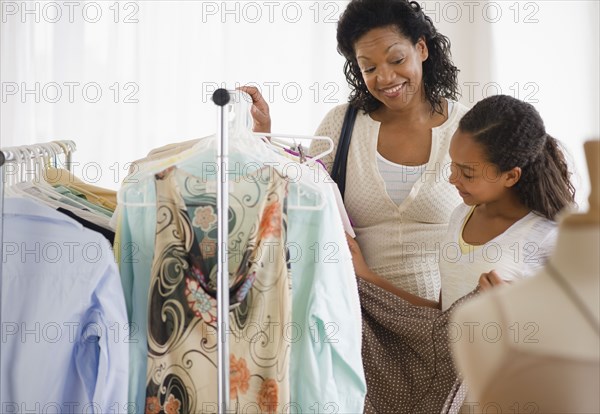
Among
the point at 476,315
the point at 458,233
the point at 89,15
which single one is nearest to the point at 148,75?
the point at 89,15

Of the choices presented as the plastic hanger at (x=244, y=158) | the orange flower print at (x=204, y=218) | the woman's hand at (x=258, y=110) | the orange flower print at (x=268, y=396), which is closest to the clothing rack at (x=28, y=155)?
the plastic hanger at (x=244, y=158)

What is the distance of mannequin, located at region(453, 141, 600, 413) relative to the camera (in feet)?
3.34

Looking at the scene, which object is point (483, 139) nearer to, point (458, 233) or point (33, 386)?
point (458, 233)

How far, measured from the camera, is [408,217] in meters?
2.19

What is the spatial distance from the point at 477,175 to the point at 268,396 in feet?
2.09

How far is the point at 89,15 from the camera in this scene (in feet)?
11.4

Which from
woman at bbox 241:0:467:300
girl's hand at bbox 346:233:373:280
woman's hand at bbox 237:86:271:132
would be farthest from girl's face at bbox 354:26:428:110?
girl's hand at bbox 346:233:373:280

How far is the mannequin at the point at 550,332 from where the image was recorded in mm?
1020

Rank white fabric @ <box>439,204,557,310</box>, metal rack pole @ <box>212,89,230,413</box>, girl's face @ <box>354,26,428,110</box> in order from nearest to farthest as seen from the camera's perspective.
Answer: metal rack pole @ <box>212,89,230,413</box>
white fabric @ <box>439,204,557,310</box>
girl's face @ <box>354,26,428,110</box>

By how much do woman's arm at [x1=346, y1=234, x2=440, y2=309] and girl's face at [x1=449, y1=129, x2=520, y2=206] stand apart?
30 centimetres

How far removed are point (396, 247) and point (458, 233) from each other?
24cm

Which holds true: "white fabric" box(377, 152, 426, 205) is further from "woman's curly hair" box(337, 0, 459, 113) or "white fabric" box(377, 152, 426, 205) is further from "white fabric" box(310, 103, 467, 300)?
"woman's curly hair" box(337, 0, 459, 113)

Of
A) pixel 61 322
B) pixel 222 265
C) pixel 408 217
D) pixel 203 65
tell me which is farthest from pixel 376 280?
pixel 203 65

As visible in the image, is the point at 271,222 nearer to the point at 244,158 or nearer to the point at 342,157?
the point at 244,158
